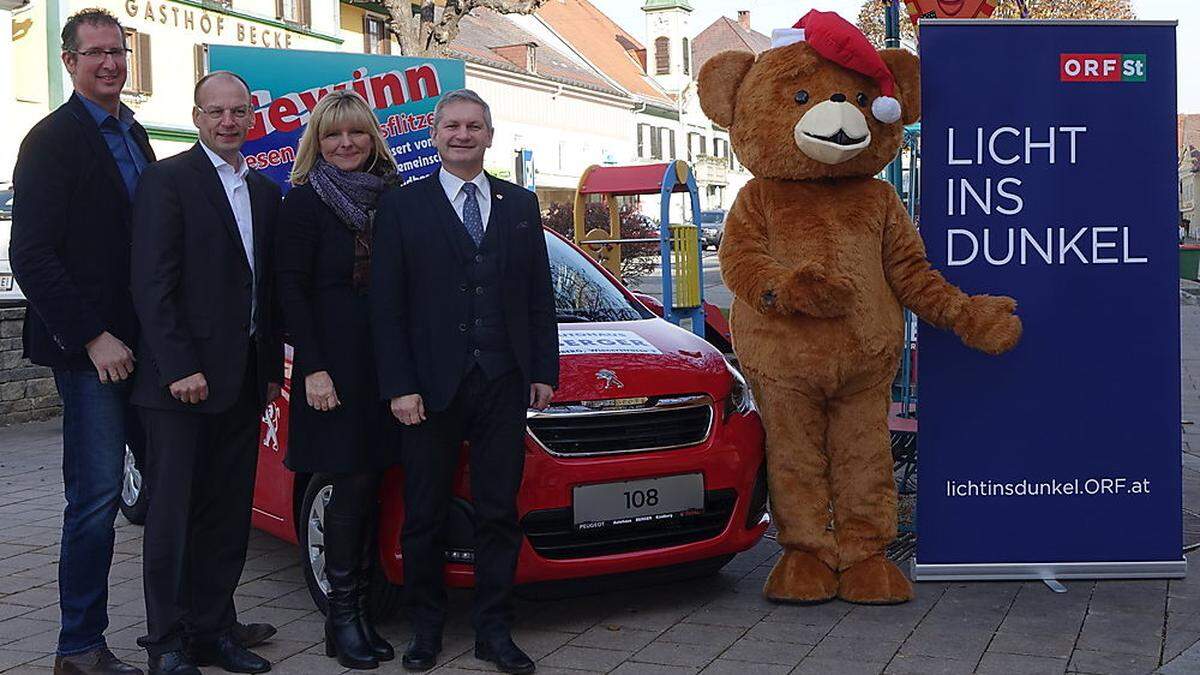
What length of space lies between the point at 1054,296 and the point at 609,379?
Answer: 1823 mm

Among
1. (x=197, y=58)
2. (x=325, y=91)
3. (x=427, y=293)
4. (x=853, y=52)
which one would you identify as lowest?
Answer: (x=427, y=293)

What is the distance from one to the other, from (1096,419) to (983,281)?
0.71 metres

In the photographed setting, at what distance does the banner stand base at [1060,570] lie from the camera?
5.45 m

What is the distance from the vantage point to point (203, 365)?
4348mm

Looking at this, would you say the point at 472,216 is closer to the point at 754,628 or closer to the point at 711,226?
the point at 754,628

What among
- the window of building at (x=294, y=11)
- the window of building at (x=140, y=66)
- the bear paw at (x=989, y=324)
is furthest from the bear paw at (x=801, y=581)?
the window of building at (x=294, y=11)

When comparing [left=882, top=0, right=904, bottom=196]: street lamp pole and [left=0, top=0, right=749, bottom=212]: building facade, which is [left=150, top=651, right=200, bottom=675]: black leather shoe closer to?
[left=0, top=0, right=749, bottom=212]: building facade

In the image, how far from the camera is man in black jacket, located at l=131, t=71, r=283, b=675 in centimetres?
427

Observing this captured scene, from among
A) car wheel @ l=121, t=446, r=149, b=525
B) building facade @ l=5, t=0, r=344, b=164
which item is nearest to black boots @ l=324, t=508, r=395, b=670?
car wheel @ l=121, t=446, r=149, b=525

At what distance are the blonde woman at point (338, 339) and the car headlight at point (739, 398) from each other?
1360mm

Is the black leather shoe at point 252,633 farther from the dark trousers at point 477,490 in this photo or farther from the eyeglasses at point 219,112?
the eyeglasses at point 219,112

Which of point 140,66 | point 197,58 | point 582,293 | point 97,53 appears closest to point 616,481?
point 582,293

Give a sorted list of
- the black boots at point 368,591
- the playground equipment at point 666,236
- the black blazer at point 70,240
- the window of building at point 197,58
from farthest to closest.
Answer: the window of building at point 197,58
the playground equipment at point 666,236
the black boots at point 368,591
the black blazer at point 70,240

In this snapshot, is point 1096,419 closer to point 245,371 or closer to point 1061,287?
point 1061,287
